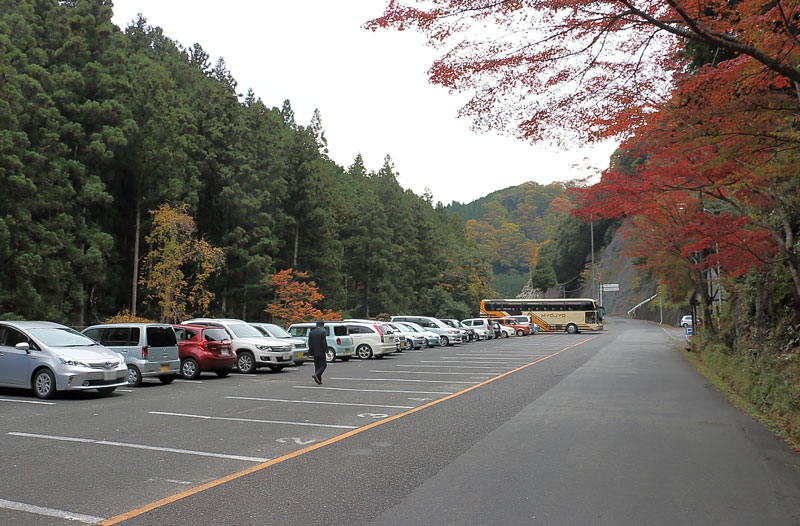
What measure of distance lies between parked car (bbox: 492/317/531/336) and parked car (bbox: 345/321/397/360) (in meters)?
29.2

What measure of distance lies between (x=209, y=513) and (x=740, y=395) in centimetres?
1184

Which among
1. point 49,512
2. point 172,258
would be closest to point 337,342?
point 172,258

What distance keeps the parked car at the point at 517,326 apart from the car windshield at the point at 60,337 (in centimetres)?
4227

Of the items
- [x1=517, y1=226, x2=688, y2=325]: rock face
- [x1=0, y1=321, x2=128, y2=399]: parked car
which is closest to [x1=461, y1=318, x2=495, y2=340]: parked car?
[x1=0, y1=321, x2=128, y2=399]: parked car

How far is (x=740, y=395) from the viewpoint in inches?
501

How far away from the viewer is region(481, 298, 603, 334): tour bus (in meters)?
57.2

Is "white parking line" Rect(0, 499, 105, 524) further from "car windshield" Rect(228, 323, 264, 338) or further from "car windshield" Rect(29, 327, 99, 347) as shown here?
"car windshield" Rect(228, 323, 264, 338)

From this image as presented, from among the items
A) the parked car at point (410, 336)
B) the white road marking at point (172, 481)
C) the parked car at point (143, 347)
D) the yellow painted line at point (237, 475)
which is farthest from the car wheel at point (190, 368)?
the parked car at point (410, 336)

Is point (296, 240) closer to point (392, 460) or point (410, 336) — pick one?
point (410, 336)

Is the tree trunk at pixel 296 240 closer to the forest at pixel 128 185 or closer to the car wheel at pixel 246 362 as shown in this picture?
the forest at pixel 128 185

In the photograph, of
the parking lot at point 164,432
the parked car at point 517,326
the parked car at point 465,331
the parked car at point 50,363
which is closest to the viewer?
the parking lot at point 164,432

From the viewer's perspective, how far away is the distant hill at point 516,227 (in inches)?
5428

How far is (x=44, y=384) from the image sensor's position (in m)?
12.0

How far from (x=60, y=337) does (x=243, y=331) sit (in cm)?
656
